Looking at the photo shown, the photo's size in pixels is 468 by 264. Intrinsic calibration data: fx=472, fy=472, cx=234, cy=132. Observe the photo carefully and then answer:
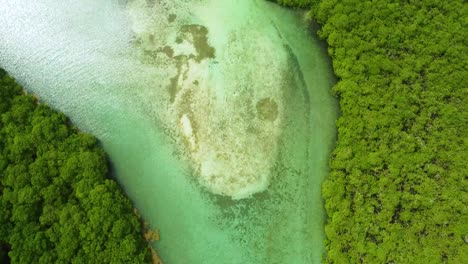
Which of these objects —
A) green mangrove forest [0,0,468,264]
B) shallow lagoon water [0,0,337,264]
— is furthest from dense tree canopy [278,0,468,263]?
shallow lagoon water [0,0,337,264]

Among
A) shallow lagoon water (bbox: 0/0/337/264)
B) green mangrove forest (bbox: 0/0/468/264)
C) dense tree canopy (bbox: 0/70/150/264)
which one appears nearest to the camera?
dense tree canopy (bbox: 0/70/150/264)

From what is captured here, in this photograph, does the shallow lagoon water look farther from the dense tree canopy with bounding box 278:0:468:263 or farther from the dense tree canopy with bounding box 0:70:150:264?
the dense tree canopy with bounding box 0:70:150:264

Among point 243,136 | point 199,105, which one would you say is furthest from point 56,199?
point 243,136

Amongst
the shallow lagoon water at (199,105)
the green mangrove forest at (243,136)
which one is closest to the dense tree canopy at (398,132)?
the green mangrove forest at (243,136)

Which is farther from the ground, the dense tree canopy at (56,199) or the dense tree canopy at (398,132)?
the dense tree canopy at (398,132)

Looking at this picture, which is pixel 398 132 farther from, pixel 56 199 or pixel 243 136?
pixel 56 199

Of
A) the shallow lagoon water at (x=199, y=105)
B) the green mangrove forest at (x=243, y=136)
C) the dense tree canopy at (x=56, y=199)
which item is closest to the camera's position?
the dense tree canopy at (x=56, y=199)

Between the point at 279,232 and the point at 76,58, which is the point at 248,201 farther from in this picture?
the point at 76,58

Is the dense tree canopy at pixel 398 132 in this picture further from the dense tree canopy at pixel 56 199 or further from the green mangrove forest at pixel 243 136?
the dense tree canopy at pixel 56 199
